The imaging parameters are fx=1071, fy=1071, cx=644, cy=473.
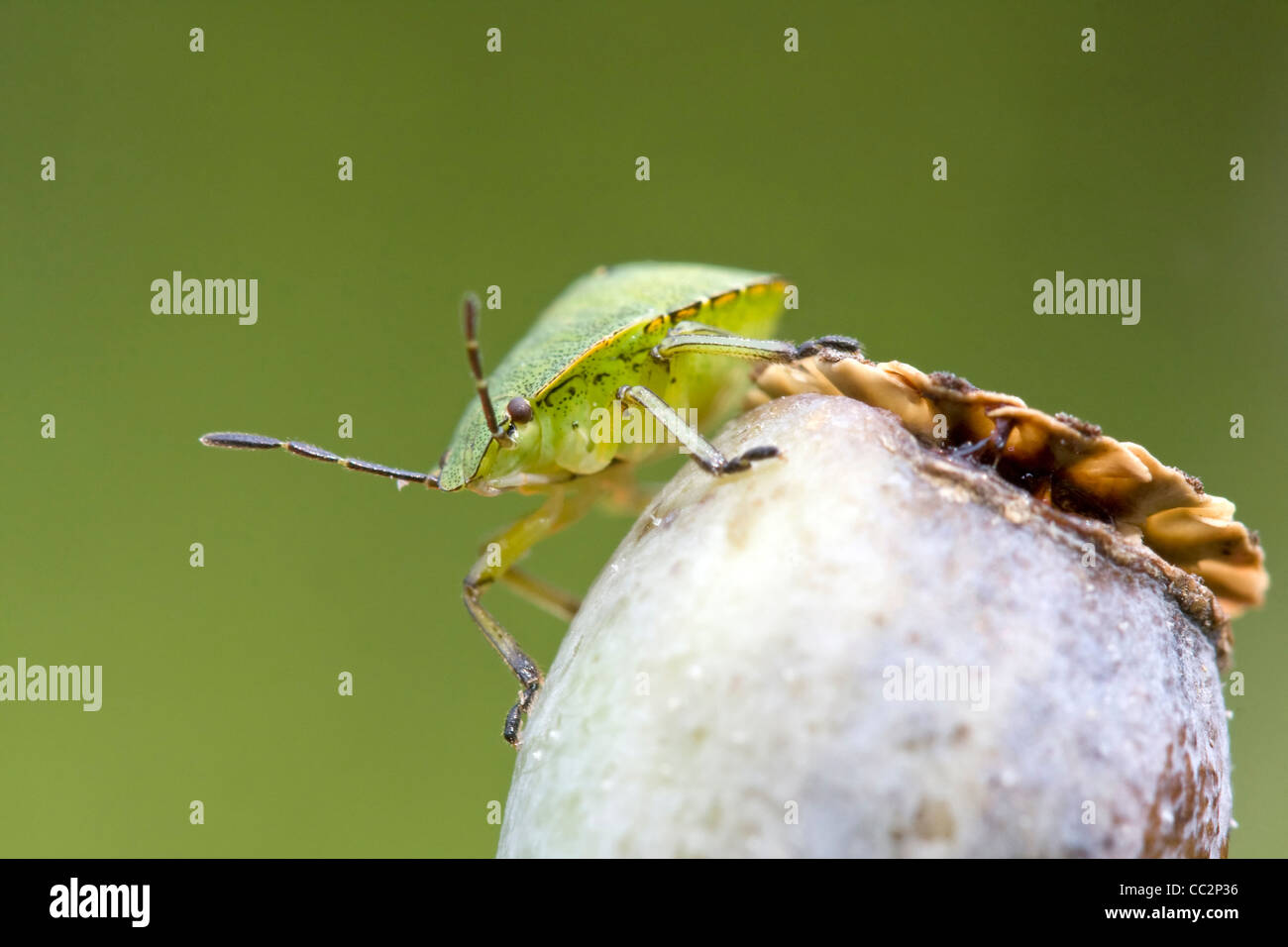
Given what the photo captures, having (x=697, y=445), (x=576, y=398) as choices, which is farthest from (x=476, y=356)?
(x=697, y=445)

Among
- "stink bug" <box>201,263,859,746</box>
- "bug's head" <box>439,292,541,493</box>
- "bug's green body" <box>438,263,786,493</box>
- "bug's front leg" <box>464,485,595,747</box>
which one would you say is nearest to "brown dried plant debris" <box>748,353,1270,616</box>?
"stink bug" <box>201,263,859,746</box>

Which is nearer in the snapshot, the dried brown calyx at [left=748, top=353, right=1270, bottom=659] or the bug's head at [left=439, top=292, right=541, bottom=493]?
the dried brown calyx at [left=748, top=353, right=1270, bottom=659]

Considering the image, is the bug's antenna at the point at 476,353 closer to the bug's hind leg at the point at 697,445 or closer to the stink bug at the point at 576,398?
the stink bug at the point at 576,398

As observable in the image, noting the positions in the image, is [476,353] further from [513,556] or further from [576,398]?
[513,556]

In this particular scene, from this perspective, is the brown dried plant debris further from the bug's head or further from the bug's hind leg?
the bug's head
